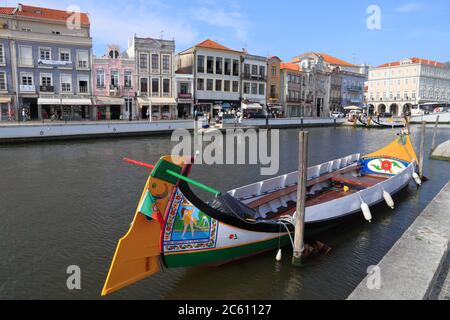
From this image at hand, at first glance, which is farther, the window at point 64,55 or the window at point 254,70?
the window at point 254,70

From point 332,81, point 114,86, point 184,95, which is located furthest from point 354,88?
point 114,86

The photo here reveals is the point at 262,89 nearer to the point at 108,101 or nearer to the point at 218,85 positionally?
the point at 218,85

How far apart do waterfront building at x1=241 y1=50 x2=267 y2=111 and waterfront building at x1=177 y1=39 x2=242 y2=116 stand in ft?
3.84

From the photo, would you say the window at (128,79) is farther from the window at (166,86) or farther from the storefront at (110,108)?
the window at (166,86)

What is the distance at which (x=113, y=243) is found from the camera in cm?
945

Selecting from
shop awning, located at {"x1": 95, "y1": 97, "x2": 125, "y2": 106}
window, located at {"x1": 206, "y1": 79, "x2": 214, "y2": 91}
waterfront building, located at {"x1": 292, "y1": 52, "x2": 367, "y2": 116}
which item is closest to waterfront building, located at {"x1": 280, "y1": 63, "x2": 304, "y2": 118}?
waterfront building, located at {"x1": 292, "y1": 52, "x2": 367, "y2": 116}

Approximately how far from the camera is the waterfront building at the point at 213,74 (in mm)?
48344

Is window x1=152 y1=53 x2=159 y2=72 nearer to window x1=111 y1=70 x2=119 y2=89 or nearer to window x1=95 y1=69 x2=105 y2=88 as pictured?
window x1=111 y1=70 x2=119 y2=89

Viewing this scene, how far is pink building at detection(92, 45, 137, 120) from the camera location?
136 feet

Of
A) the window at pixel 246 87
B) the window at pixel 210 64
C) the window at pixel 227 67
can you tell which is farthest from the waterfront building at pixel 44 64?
the window at pixel 246 87

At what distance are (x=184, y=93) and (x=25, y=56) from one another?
18160 millimetres

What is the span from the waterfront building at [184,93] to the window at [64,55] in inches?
502
